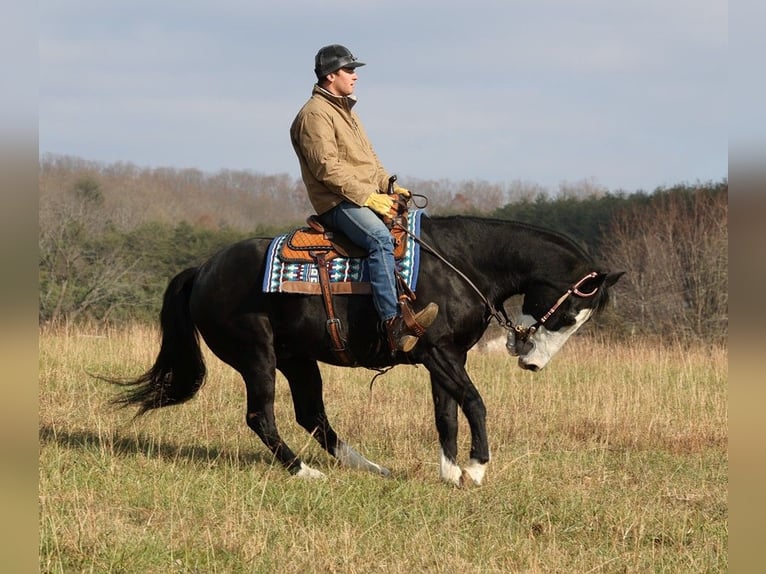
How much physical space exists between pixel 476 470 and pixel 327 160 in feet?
7.67

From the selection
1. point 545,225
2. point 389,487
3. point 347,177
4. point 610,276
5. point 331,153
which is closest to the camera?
point 389,487

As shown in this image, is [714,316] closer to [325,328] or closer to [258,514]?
[325,328]

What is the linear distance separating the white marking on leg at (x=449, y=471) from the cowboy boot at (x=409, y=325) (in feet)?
2.72

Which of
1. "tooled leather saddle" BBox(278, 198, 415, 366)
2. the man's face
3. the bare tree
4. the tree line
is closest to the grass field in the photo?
"tooled leather saddle" BBox(278, 198, 415, 366)

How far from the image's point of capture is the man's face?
6.62m

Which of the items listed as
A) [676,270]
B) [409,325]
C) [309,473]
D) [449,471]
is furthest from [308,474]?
[676,270]

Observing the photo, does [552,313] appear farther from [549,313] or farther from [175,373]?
[175,373]

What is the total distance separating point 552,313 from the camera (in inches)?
262

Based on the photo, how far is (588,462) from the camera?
727 centimetres

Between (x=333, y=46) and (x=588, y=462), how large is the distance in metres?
3.69

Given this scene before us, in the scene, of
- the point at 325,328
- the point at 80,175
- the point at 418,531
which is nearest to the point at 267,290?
the point at 325,328

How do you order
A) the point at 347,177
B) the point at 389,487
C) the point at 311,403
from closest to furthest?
1. the point at 389,487
2. the point at 347,177
3. the point at 311,403

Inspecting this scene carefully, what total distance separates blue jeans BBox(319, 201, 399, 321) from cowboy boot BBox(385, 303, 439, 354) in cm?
6

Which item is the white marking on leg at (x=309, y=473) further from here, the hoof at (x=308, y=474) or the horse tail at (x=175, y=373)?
the horse tail at (x=175, y=373)
